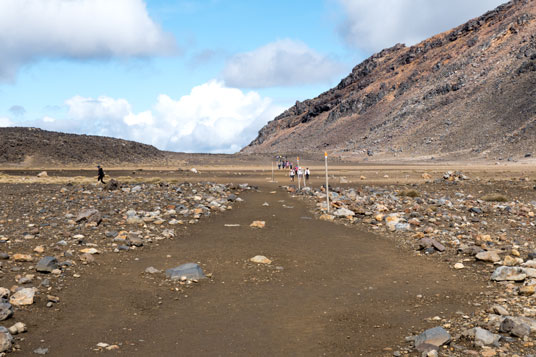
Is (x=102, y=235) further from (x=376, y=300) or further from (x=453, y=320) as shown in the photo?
(x=453, y=320)

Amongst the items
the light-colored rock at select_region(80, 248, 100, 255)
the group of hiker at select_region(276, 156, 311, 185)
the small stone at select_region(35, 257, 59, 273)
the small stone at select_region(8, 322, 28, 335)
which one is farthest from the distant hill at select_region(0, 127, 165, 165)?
the small stone at select_region(8, 322, 28, 335)

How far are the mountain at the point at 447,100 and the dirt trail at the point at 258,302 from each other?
232ft

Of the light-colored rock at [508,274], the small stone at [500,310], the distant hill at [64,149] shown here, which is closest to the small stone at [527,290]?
the light-colored rock at [508,274]

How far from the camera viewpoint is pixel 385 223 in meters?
17.0

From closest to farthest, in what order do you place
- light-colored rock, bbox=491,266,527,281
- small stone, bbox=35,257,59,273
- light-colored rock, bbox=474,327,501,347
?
light-colored rock, bbox=474,327,501,347
light-colored rock, bbox=491,266,527,281
small stone, bbox=35,257,59,273

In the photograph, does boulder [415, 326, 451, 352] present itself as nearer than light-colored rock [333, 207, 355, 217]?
Yes

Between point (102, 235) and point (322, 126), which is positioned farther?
point (322, 126)

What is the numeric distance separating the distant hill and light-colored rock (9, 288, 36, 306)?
70913 millimetres

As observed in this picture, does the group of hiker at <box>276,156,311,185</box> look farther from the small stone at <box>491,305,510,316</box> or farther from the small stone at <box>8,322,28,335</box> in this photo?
the small stone at <box>8,322,28,335</box>

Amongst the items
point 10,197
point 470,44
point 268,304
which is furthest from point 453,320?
point 470,44

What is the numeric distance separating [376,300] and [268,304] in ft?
Result: 7.33

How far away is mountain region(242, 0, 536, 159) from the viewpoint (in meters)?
88.9

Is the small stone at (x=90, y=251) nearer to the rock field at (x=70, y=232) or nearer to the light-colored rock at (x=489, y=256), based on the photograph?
the rock field at (x=70, y=232)

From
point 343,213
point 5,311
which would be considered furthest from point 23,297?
point 343,213
